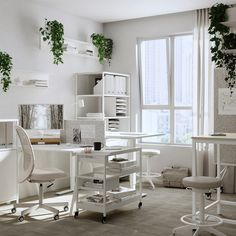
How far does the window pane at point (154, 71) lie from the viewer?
699 cm

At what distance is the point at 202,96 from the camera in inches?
252

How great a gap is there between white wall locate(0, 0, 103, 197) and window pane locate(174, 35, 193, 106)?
4.96 feet

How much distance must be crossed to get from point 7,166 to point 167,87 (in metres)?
3.03

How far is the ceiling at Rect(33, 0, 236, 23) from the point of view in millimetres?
5934

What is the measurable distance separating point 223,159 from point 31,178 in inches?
93.3

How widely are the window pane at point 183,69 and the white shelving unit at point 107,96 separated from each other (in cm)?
83

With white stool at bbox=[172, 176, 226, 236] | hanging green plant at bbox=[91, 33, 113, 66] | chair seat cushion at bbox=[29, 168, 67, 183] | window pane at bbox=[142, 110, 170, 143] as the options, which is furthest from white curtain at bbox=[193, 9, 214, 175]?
chair seat cushion at bbox=[29, 168, 67, 183]

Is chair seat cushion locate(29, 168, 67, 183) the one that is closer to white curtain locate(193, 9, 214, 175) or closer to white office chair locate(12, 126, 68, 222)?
white office chair locate(12, 126, 68, 222)

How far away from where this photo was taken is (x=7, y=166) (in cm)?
508

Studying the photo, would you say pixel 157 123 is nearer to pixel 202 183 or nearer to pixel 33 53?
pixel 33 53

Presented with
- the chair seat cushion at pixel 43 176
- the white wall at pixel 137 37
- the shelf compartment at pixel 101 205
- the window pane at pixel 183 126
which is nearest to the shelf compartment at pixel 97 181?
the shelf compartment at pixel 101 205

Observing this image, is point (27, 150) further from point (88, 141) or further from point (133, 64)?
point (133, 64)

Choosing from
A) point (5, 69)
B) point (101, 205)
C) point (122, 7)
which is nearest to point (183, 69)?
point (122, 7)

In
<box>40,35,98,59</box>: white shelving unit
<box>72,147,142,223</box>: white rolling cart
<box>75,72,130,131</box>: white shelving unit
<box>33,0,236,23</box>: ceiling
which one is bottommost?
<box>72,147,142,223</box>: white rolling cart
